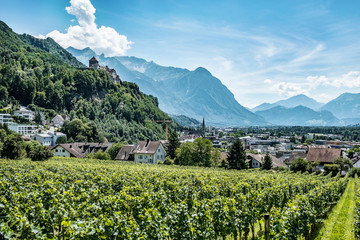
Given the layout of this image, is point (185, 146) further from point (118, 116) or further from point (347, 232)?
point (118, 116)

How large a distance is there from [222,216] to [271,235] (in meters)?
2.55

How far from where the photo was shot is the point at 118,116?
570ft

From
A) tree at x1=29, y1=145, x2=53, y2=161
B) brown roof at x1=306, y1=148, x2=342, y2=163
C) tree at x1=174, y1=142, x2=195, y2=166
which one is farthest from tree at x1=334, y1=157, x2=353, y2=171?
tree at x1=29, y1=145, x2=53, y2=161

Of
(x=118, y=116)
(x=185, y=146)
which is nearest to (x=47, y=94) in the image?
(x=118, y=116)

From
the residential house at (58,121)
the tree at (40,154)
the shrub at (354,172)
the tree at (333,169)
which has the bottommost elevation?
the shrub at (354,172)

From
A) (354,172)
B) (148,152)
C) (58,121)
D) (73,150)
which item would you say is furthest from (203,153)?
(58,121)

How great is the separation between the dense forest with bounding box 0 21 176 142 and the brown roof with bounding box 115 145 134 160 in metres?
52.7

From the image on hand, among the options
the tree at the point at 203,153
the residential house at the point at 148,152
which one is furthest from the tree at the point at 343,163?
the residential house at the point at 148,152

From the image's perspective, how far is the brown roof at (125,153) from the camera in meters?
77.5

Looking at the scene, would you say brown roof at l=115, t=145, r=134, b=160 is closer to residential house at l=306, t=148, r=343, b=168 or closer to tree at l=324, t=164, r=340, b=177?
residential house at l=306, t=148, r=343, b=168

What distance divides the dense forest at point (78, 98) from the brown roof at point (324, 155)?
92726mm

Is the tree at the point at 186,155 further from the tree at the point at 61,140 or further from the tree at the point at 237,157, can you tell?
the tree at the point at 61,140

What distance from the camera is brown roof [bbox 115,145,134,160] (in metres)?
77.5

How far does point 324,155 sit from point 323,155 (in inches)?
9.8
